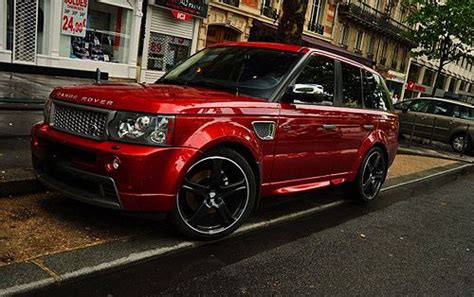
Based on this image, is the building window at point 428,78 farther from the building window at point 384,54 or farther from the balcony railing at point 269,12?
the balcony railing at point 269,12

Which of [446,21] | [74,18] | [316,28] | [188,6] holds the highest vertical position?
[446,21]

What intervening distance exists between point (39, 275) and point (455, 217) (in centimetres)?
532

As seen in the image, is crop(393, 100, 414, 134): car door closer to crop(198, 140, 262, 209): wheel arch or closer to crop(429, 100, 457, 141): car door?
crop(429, 100, 457, 141): car door

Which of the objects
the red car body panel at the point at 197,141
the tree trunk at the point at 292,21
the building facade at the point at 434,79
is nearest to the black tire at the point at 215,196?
the red car body panel at the point at 197,141

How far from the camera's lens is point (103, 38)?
17.2 m

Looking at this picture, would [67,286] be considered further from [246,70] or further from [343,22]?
[343,22]

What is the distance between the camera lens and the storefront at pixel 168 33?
61.3ft

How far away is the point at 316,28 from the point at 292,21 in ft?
66.8

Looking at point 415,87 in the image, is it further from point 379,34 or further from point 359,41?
point 359,41

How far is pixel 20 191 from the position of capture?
14.1ft

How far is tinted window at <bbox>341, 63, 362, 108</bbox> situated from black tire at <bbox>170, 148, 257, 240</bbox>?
1.90 metres

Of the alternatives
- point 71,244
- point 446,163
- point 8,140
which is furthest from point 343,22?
point 71,244

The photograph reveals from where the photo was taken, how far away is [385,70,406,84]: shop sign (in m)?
39.4

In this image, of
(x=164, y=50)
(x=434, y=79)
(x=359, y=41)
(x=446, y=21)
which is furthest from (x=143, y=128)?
(x=434, y=79)
